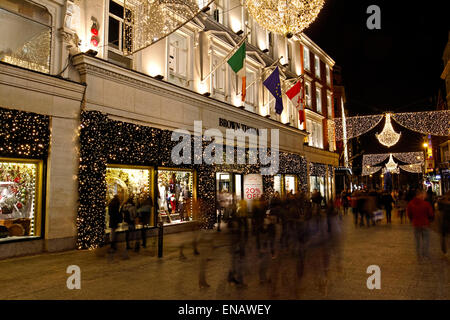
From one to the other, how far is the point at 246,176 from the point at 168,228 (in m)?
6.90

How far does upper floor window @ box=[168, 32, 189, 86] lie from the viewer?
50.0 ft

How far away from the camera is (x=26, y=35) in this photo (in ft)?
35.6

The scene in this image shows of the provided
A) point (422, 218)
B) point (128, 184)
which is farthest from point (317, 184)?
point (422, 218)

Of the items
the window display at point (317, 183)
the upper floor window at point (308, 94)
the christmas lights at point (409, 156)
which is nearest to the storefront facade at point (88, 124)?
the window display at point (317, 183)

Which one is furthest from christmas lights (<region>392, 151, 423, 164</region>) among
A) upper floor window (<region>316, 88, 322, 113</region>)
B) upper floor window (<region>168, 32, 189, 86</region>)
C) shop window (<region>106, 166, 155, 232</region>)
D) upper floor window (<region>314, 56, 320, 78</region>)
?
shop window (<region>106, 166, 155, 232</region>)

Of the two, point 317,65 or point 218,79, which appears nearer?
point 218,79

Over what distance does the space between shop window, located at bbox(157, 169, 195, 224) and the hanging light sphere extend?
24.5 ft

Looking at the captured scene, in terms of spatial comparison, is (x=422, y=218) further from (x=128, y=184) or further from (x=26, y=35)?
(x=26, y=35)

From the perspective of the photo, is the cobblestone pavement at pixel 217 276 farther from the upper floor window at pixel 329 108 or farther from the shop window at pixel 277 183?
the upper floor window at pixel 329 108

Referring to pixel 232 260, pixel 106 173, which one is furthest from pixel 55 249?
Result: pixel 232 260

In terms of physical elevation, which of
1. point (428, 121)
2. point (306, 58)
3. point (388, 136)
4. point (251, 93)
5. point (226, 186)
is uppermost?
point (306, 58)

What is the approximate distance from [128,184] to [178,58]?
6742mm
